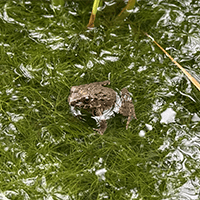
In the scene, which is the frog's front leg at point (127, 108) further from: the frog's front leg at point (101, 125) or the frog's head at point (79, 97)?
the frog's head at point (79, 97)

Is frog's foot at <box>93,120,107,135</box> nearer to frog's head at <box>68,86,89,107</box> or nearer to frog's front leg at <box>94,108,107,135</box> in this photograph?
frog's front leg at <box>94,108,107,135</box>

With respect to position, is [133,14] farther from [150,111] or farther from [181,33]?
[150,111]

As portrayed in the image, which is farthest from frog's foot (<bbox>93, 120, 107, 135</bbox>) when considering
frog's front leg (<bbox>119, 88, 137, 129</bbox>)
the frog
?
frog's front leg (<bbox>119, 88, 137, 129</bbox>)

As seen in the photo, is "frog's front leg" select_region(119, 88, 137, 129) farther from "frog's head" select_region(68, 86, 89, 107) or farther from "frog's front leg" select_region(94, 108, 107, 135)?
"frog's head" select_region(68, 86, 89, 107)

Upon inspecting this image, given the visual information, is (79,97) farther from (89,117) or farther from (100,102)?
(89,117)

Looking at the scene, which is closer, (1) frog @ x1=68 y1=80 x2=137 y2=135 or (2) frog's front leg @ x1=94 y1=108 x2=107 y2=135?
(1) frog @ x1=68 y1=80 x2=137 y2=135

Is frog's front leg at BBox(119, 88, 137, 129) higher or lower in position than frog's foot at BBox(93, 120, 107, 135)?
higher

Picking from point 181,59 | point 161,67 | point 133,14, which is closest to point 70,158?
point 161,67
